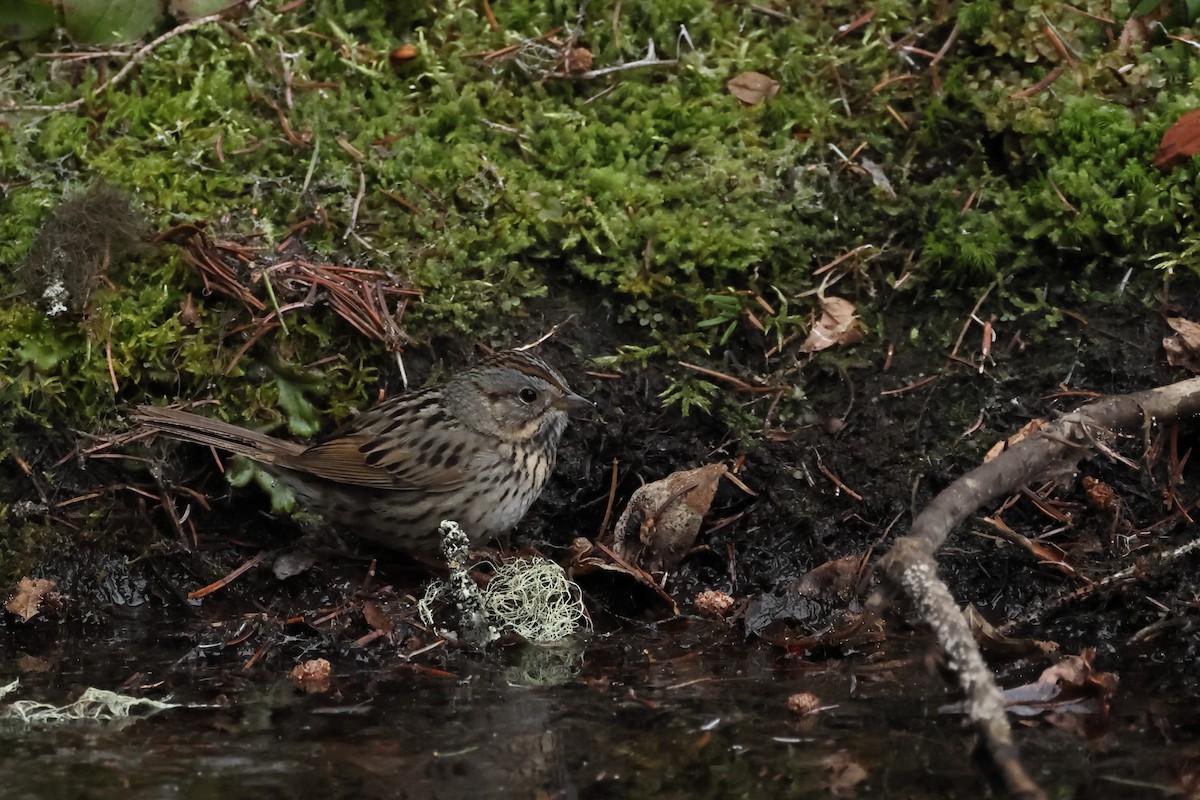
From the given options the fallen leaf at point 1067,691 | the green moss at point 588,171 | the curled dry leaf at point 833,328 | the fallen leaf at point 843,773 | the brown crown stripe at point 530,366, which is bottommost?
the fallen leaf at point 1067,691

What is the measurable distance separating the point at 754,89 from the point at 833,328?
141cm

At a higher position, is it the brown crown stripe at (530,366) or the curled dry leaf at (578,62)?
the curled dry leaf at (578,62)

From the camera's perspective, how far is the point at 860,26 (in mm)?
6887

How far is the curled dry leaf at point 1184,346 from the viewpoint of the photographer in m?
5.50

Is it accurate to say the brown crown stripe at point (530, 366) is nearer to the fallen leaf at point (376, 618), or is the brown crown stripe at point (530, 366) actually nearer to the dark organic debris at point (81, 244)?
the fallen leaf at point (376, 618)

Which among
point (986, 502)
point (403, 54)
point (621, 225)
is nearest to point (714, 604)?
point (986, 502)

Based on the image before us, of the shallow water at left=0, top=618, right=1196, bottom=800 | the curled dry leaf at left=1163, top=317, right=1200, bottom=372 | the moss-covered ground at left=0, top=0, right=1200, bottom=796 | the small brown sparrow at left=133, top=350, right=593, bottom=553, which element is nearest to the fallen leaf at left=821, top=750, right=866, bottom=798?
the shallow water at left=0, top=618, right=1196, bottom=800

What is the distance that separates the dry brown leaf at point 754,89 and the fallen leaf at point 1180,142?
179cm

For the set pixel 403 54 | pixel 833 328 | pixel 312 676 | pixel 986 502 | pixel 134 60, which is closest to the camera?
pixel 986 502

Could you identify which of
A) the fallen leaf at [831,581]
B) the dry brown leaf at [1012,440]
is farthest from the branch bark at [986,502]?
the fallen leaf at [831,581]

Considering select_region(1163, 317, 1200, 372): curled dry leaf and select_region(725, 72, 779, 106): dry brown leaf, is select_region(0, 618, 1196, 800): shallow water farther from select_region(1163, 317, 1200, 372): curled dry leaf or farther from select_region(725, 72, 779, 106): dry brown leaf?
select_region(725, 72, 779, 106): dry brown leaf

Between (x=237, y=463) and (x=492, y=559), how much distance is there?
114cm

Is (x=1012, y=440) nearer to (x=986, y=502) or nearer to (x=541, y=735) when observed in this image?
(x=986, y=502)

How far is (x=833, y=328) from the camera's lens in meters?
6.03
